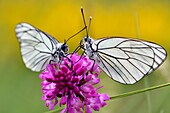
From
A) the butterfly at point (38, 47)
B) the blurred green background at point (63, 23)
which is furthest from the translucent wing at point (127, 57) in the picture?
the blurred green background at point (63, 23)

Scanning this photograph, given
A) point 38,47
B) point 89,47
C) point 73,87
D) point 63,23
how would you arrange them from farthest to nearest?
point 63,23 < point 38,47 < point 89,47 < point 73,87

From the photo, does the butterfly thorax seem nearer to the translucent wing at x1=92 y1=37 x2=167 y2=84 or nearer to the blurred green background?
the translucent wing at x1=92 y1=37 x2=167 y2=84

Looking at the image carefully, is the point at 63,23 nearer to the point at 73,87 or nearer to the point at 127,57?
the point at 127,57

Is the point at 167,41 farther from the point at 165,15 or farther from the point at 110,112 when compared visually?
the point at 110,112

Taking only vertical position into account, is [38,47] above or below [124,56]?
above

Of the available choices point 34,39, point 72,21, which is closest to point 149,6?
point 72,21

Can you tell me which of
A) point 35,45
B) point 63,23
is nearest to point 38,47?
point 35,45
